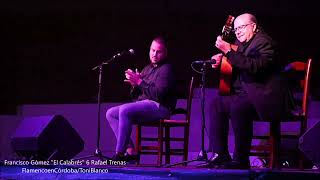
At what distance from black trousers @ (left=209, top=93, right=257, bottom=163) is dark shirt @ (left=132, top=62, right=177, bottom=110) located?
31.0 inches

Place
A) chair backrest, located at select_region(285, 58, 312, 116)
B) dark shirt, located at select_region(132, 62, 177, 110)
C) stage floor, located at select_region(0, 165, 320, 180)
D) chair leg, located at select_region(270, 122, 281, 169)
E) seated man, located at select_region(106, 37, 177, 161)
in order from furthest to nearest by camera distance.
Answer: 1. dark shirt, located at select_region(132, 62, 177, 110)
2. seated man, located at select_region(106, 37, 177, 161)
3. chair backrest, located at select_region(285, 58, 312, 116)
4. chair leg, located at select_region(270, 122, 281, 169)
5. stage floor, located at select_region(0, 165, 320, 180)

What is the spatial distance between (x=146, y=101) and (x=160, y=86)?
0.19 metres

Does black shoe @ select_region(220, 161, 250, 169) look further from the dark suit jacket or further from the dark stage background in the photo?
the dark stage background

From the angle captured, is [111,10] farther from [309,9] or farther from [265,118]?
[265,118]

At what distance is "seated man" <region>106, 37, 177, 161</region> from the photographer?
4.25 meters

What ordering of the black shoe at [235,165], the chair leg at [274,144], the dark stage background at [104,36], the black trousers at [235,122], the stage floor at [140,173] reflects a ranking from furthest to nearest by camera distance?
the dark stage background at [104,36]
the chair leg at [274,144]
the black trousers at [235,122]
the black shoe at [235,165]
the stage floor at [140,173]

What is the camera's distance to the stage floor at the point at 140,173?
2922 mm

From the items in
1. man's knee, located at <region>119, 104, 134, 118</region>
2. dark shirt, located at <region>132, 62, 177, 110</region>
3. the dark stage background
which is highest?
the dark stage background

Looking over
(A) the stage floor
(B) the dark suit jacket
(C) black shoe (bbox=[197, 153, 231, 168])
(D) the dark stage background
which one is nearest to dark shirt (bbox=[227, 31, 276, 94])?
(B) the dark suit jacket

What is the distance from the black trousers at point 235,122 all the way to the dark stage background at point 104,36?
7.46 feet

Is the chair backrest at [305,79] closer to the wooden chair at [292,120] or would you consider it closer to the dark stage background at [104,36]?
the wooden chair at [292,120]

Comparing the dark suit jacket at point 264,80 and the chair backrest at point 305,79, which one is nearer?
the dark suit jacket at point 264,80

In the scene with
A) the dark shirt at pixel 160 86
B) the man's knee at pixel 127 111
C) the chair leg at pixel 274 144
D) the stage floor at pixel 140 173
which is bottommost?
the stage floor at pixel 140 173

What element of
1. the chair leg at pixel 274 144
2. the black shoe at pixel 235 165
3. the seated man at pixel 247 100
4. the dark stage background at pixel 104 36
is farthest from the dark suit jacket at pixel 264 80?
the dark stage background at pixel 104 36
